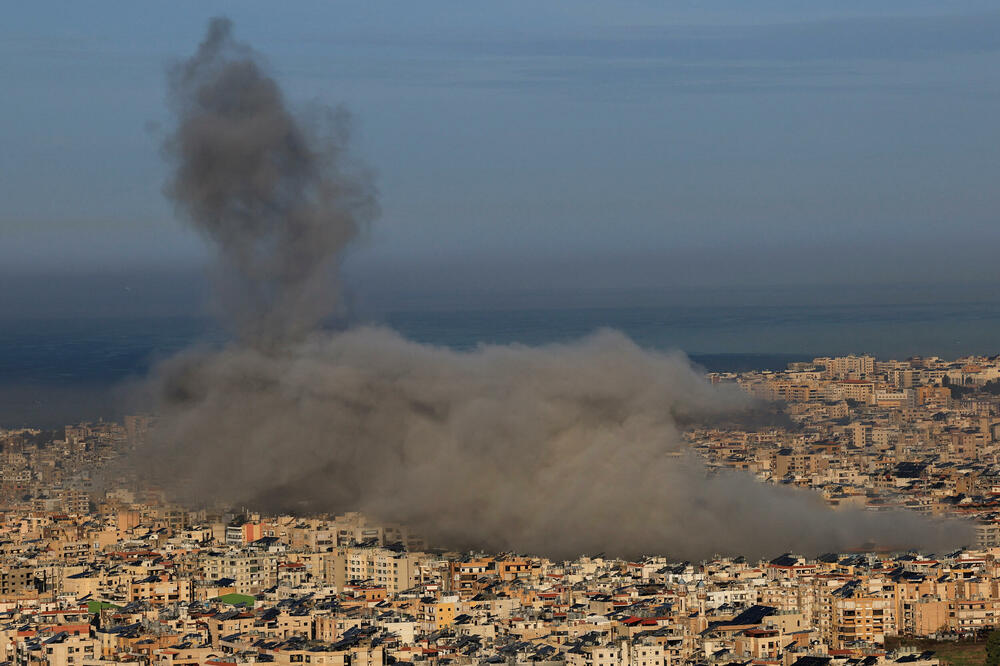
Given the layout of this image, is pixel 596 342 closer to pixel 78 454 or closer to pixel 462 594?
pixel 462 594

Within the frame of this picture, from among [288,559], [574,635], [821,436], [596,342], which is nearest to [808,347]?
[821,436]

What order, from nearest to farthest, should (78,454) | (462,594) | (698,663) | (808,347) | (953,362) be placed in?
(698,663), (462,594), (78,454), (953,362), (808,347)

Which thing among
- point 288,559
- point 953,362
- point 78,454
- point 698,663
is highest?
point 953,362

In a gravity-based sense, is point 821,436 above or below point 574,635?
above

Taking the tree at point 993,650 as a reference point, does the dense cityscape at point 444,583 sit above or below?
above

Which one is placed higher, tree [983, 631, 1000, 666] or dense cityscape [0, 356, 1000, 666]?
dense cityscape [0, 356, 1000, 666]
